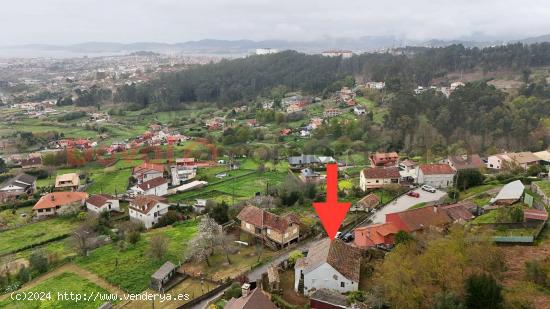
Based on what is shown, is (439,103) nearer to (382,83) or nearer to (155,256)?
(382,83)

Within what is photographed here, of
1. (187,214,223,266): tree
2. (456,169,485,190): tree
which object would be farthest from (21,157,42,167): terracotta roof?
(456,169,485,190): tree

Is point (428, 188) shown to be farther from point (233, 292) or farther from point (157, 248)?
point (157, 248)

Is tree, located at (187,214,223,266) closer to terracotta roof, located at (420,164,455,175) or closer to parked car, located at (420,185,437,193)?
parked car, located at (420,185,437,193)

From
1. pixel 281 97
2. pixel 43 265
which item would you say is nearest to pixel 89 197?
pixel 43 265

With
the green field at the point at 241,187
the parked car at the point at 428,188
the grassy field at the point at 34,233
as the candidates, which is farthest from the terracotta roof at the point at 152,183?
the parked car at the point at 428,188

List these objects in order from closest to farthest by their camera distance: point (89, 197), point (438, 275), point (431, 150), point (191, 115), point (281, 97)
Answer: point (438, 275), point (89, 197), point (431, 150), point (191, 115), point (281, 97)

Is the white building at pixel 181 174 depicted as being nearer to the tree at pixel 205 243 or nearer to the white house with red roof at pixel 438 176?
the tree at pixel 205 243

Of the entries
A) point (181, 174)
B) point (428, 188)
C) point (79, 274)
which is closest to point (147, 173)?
point (181, 174)
